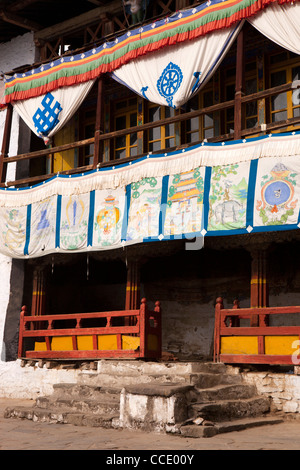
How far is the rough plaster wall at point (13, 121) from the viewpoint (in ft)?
39.7

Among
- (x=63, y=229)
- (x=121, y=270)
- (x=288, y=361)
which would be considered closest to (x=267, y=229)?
(x=288, y=361)

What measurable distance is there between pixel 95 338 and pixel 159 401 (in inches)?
128

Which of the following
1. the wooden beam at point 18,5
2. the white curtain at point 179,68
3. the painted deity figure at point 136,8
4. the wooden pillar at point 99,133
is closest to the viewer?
the white curtain at point 179,68

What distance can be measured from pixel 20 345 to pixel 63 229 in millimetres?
2355

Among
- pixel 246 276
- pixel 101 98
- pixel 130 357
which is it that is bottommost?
pixel 130 357

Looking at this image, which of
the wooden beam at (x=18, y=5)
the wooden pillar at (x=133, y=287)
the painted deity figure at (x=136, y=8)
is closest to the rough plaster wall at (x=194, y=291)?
the wooden pillar at (x=133, y=287)

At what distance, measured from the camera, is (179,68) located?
10258 millimetres

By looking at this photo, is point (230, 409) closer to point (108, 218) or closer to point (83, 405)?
point (83, 405)

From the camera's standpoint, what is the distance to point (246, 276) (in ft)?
38.3

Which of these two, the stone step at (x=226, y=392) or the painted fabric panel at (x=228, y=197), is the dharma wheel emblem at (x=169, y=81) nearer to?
the painted fabric panel at (x=228, y=197)

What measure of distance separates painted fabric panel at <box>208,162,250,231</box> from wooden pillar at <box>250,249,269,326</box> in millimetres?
818

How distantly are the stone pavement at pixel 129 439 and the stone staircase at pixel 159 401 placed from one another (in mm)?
137
